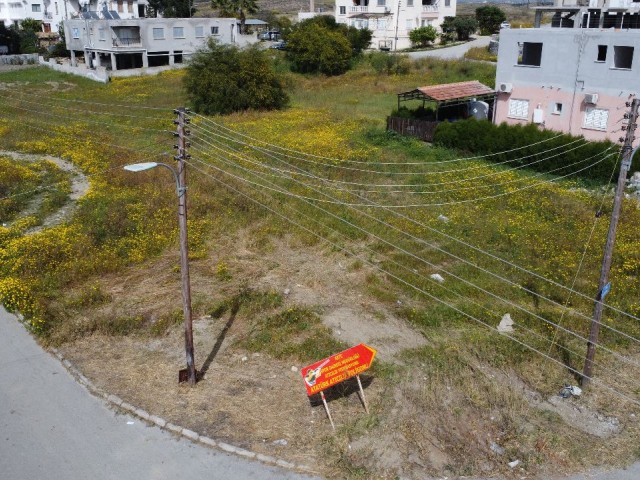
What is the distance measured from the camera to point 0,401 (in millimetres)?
14562

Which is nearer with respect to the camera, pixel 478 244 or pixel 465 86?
pixel 478 244

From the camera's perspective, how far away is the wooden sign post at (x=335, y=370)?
13.8m

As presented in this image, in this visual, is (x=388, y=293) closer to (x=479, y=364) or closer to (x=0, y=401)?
(x=479, y=364)

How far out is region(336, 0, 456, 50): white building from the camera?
7162 centimetres

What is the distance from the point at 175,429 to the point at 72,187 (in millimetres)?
18469

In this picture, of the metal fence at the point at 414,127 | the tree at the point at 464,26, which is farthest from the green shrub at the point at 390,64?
the metal fence at the point at 414,127

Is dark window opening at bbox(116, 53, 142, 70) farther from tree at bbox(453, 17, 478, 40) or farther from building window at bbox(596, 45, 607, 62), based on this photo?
building window at bbox(596, 45, 607, 62)

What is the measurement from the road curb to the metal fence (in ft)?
83.5

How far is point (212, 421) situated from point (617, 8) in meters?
28.4

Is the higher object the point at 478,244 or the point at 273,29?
the point at 273,29

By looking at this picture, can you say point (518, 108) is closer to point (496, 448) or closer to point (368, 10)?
point (496, 448)

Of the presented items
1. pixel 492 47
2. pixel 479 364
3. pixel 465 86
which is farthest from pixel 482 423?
pixel 492 47

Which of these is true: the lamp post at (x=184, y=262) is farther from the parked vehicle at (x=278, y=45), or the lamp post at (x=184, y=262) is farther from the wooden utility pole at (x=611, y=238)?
the parked vehicle at (x=278, y=45)

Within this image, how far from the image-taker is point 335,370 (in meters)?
14.0
